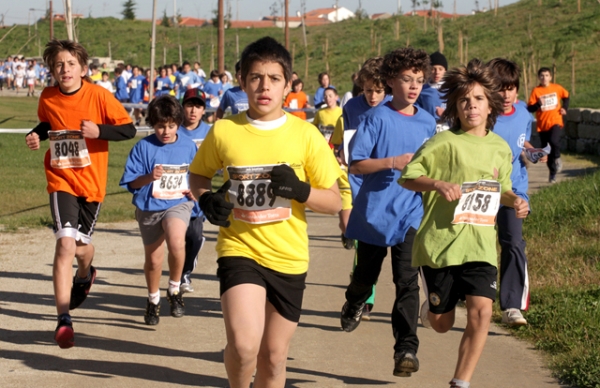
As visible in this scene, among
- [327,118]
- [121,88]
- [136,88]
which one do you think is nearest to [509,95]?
[327,118]

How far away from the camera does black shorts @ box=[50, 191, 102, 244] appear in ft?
21.4

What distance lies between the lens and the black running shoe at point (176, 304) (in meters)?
7.33

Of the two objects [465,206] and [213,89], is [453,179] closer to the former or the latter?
[465,206]

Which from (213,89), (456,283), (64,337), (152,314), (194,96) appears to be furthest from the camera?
(213,89)

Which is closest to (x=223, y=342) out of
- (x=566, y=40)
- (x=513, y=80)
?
(x=513, y=80)

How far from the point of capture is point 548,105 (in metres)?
17.4

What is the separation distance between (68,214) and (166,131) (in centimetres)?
119

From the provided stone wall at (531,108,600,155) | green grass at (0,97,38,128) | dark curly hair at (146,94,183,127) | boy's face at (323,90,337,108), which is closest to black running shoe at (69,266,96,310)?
dark curly hair at (146,94,183,127)

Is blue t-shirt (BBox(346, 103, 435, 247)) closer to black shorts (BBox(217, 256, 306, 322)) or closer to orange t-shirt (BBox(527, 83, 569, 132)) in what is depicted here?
black shorts (BBox(217, 256, 306, 322))

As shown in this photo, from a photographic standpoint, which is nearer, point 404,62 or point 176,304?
point 404,62

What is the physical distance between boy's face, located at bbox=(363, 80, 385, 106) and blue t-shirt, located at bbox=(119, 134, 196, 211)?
5.18 feet

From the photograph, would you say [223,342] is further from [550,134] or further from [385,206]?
[550,134]

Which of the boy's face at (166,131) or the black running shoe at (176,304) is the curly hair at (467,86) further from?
the black running shoe at (176,304)

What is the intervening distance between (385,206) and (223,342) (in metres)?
1.58
